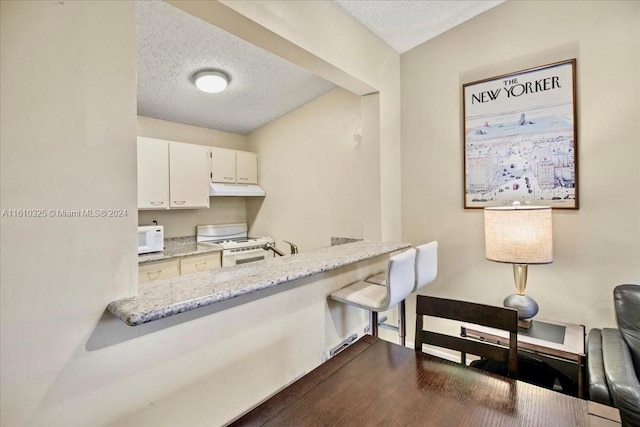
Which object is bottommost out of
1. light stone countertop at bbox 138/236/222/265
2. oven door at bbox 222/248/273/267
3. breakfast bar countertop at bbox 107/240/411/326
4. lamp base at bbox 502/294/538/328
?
lamp base at bbox 502/294/538/328

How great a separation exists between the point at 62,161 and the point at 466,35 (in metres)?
2.93

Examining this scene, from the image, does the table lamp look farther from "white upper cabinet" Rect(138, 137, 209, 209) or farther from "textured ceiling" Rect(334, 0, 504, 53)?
"white upper cabinet" Rect(138, 137, 209, 209)

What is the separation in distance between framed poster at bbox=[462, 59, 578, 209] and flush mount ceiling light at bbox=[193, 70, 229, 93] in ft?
6.76

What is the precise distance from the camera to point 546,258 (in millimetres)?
1964

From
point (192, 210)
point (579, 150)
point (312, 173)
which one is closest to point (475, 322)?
point (579, 150)

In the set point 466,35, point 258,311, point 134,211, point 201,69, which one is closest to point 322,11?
point 201,69

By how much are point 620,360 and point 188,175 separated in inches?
145

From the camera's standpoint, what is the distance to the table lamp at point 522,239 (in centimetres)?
196

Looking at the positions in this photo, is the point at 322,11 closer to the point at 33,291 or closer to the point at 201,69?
the point at 201,69

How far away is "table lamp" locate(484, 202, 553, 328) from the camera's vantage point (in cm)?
196

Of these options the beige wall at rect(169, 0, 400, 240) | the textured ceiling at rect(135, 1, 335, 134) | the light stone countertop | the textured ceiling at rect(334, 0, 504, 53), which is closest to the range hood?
the light stone countertop

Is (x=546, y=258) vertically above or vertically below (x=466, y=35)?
below

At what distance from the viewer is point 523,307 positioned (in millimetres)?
2018

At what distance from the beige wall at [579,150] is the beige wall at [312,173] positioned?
20.7 inches
